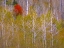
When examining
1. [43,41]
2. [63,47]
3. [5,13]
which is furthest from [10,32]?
[63,47]

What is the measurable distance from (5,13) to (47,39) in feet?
2.21

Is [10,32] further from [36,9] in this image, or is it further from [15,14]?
[36,9]

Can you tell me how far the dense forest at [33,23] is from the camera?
7.17 ft

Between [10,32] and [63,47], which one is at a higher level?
[10,32]

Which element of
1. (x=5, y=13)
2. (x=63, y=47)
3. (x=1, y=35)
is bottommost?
(x=63, y=47)

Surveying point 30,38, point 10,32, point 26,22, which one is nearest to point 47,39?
point 30,38

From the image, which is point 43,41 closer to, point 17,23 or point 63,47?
point 63,47

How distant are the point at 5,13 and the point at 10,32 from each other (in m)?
0.27

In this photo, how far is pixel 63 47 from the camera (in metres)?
2.21

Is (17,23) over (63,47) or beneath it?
over

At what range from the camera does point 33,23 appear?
226 centimetres

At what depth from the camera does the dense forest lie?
2186 mm

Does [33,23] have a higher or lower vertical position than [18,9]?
lower

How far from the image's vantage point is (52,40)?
7.30 ft
